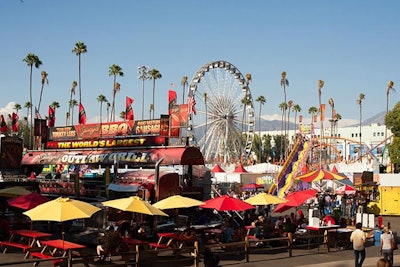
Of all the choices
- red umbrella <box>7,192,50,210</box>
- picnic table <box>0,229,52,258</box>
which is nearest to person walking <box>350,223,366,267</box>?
picnic table <box>0,229,52,258</box>

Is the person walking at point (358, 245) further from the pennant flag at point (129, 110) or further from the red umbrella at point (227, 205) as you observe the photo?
the pennant flag at point (129, 110)

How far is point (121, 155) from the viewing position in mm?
30844

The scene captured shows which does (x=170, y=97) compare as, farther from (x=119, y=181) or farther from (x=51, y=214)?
(x=51, y=214)

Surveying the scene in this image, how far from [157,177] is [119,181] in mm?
4301

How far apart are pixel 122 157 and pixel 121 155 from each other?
0.21 m

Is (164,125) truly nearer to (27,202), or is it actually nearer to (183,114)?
(183,114)

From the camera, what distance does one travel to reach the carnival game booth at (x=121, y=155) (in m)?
25.4

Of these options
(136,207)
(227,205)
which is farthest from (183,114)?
(136,207)

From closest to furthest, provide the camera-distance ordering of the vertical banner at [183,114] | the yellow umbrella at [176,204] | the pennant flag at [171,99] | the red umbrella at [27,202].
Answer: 1. the yellow umbrella at [176,204]
2. the red umbrella at [27,202]
3. the vertical banner at [183,114]
4. the pennant flag at [171,99]

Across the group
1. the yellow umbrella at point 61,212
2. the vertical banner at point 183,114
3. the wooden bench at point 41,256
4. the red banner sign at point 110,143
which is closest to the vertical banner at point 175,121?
the vertical banner at point 183,114

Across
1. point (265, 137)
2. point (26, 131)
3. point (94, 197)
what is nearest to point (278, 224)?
point (94, 197)

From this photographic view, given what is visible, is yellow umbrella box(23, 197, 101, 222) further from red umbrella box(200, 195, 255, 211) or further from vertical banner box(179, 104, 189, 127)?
vertical banner box(179, 104, 189, 127)

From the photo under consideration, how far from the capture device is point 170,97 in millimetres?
29031

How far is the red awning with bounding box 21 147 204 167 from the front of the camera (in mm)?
27562
